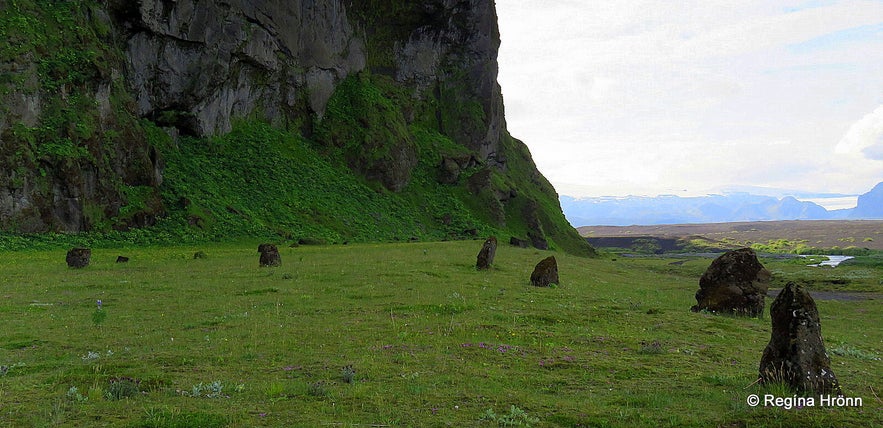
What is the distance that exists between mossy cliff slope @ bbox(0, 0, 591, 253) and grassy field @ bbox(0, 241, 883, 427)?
31236 millimetres

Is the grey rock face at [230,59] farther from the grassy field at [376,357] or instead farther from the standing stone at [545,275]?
the standing stone at [545,275]

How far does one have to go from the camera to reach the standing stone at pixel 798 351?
12125mm

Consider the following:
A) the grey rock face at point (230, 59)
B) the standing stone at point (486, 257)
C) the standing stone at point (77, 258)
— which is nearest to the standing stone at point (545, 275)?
the standing stone at point (486, 257)

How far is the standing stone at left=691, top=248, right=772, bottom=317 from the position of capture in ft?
95.8

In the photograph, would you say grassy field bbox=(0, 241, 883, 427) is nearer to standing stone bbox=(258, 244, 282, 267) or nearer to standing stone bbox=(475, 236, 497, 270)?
standing stone bbox=(258, 244, 282, 267)

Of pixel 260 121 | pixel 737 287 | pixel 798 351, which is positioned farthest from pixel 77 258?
pixel 260 121

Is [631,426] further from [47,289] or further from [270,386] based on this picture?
[47,289]

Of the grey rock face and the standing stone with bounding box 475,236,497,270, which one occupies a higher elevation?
the grey rock face

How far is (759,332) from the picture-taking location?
23.7 meters

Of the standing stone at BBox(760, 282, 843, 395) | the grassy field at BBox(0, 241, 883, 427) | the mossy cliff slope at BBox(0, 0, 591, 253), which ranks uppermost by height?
the mossy cliff slope at BBox(0, 0, 591, 253)

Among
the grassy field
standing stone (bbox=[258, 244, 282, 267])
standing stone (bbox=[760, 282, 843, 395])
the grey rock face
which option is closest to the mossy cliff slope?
the grey rock face

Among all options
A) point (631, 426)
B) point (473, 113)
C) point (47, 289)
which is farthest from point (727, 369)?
point (473, 113)

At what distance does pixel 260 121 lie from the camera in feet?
328

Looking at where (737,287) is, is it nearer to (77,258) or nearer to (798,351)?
(798,351)
